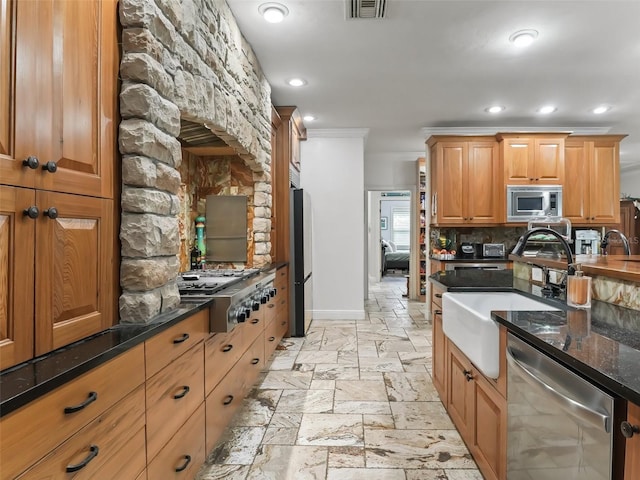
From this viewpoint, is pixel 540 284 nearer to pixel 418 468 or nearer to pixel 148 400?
pixel 418 468

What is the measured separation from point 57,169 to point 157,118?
50 cm

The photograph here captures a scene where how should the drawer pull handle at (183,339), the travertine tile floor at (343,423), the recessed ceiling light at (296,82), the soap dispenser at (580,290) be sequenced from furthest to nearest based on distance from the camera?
the recessed ceiling light at (296,82)
the travertine tile floor at (343,423)
the soap dispenser at (580,290)
the drawer pull handle at (183,339)

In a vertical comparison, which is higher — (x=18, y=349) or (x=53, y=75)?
(x=53, y=75)

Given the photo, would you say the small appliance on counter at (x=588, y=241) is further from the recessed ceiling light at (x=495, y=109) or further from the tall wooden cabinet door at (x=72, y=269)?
the tall wooden cabinet door at (x=72, y=269)

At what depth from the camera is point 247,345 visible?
2.49 metres

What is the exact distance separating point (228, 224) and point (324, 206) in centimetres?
213

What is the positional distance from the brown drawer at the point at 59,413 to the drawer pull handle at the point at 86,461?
0.08 m

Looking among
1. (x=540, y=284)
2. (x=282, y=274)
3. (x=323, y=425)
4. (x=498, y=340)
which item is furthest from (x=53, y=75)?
(x=282, y=274)

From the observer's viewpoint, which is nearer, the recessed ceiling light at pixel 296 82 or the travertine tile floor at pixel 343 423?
the travertine tile floor at pixel 343 423

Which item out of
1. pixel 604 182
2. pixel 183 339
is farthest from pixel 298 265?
pixel 604 182

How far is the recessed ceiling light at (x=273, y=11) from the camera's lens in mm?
2352

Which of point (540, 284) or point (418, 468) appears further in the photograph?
point (540, 284)

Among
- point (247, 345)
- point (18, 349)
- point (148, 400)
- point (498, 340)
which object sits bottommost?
point (247, 345)

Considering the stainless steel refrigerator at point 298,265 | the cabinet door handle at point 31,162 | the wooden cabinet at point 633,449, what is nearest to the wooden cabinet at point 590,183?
the stainless steel refrigerator at point 298,265
